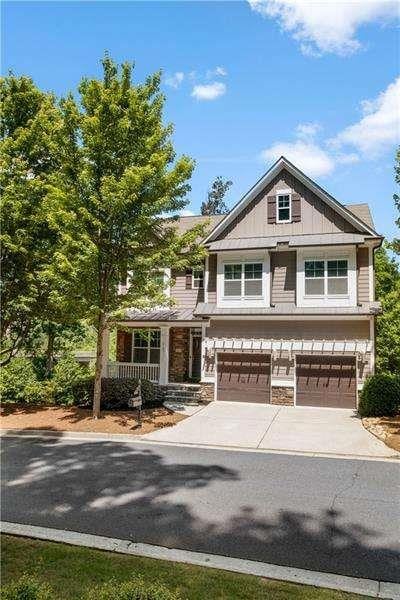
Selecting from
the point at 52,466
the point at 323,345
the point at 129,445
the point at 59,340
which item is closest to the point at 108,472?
the point at 52,466

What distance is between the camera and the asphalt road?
655cm

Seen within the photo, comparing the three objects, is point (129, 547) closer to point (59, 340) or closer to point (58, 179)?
point (58, 179)

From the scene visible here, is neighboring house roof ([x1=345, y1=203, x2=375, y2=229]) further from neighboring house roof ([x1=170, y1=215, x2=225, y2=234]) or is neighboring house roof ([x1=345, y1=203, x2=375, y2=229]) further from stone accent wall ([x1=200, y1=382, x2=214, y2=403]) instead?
stone accent wall ([x1=200, y1=382, x2=214, y2=403])

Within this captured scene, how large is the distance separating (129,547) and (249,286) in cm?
1612

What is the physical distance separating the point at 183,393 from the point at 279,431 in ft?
23.9

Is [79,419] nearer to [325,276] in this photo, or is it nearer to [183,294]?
[183,294]

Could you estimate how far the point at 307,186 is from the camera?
2145 cm

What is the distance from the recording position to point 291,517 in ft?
25.3

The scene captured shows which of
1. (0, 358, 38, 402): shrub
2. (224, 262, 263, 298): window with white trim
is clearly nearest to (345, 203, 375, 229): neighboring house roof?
(224, 262, 263, 298): window with white trim

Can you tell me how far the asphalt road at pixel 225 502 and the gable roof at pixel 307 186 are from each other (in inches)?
481

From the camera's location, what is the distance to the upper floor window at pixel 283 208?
21.8 metres

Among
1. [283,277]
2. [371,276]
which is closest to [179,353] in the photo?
[283,277]

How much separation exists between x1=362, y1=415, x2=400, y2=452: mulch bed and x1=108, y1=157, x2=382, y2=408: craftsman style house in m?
3.04

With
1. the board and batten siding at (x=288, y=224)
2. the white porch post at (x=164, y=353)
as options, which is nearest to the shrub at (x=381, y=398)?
the board and batten siding at (x=288, y=224)
